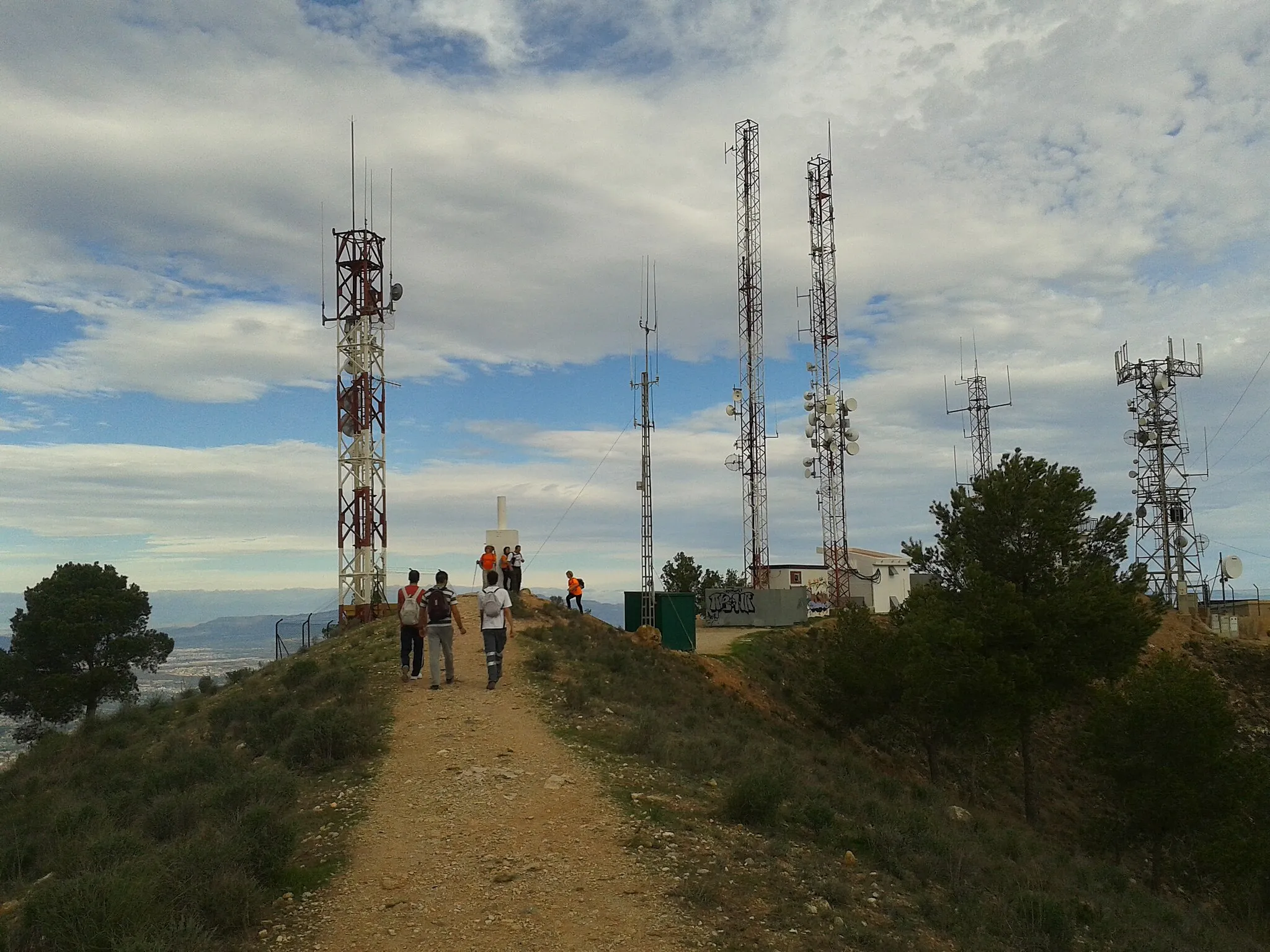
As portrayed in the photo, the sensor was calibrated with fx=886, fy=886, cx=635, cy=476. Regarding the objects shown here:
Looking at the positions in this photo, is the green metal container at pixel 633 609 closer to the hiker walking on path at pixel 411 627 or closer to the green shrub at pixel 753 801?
the hiker walking on path at pixel 411 627

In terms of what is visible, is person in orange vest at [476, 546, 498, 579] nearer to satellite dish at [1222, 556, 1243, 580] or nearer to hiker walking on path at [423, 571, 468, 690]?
hiker walking on path at [423, 571, 468, 690]

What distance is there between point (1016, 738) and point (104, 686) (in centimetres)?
3868

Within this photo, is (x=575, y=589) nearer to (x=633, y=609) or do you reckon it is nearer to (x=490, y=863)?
(x=633, y=609)

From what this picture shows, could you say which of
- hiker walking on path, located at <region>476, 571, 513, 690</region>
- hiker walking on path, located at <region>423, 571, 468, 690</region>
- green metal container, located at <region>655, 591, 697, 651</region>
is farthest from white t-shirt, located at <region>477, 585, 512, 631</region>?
green metal container, located at <region>655, 591, 697, 651</region>

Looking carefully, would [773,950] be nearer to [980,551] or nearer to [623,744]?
[623,744]

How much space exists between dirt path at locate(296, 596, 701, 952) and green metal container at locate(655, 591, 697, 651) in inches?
749

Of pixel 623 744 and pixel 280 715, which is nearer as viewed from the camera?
pixel 623 744

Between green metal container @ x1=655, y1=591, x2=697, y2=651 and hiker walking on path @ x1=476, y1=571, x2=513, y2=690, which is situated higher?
hiker walking on path @ x1=476, y1=571, x2=513, y2=690

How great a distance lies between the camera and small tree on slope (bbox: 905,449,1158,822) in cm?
2212

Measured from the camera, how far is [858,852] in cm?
1016

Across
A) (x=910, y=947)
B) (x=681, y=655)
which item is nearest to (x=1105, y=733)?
(x=681, y=655)

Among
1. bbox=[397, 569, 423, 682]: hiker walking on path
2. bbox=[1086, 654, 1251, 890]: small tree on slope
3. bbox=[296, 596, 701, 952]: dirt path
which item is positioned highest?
bbox=[397, 569, 423, 682]: hiker walking on path

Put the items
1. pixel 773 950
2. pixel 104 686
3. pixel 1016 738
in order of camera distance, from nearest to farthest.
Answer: pixel 773 950 → pixel 1016 738 → pixel 104 686

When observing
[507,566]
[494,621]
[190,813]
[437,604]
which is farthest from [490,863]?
[507,566]
